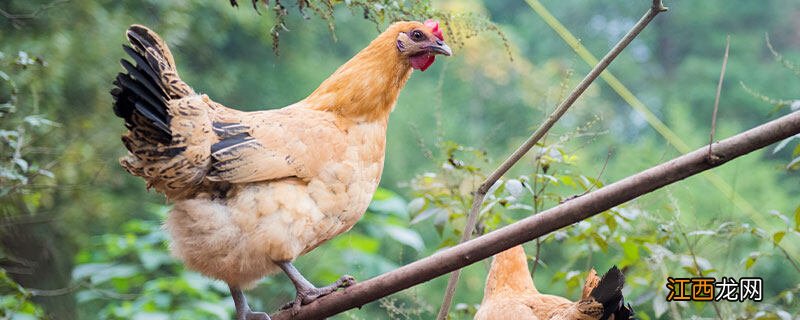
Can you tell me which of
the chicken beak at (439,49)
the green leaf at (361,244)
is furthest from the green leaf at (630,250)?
the green leaf at (361,244)

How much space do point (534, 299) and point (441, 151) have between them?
66 centimetres

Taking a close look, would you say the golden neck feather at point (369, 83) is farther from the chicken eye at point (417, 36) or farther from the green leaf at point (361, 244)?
the green leaf at point (361, 244)

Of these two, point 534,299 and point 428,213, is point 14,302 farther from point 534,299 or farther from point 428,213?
point 534,299

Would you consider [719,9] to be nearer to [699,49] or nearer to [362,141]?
[699,49]

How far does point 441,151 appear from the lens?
273 centimetres

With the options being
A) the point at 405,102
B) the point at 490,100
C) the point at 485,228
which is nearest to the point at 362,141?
the point at 485,228

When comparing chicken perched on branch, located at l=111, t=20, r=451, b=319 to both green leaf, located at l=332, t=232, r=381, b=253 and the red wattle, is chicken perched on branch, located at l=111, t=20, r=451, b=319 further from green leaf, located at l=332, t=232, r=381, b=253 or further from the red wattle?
green leaf, located at l=332, t=232, r=381, b=253

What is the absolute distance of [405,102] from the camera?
489 centimetres

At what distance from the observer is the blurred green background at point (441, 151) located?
220 cm

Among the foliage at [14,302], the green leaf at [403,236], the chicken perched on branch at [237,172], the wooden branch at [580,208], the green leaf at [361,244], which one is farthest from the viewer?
the green leaf at [361,244]

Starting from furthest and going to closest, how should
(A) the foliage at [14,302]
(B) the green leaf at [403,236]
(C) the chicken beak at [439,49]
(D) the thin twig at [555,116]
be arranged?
(B) the green leaf at [403,236], (A) the foliage at [14,302], (C) the chicken beak at [439,49], (D) the thin twig at [555,116]

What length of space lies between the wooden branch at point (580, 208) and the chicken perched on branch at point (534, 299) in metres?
0.44

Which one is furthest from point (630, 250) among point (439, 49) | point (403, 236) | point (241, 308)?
point (403, 236)

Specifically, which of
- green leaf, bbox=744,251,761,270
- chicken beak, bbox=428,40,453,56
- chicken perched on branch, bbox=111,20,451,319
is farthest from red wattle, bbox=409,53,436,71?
green leaf, bbox=744,251,761,270
